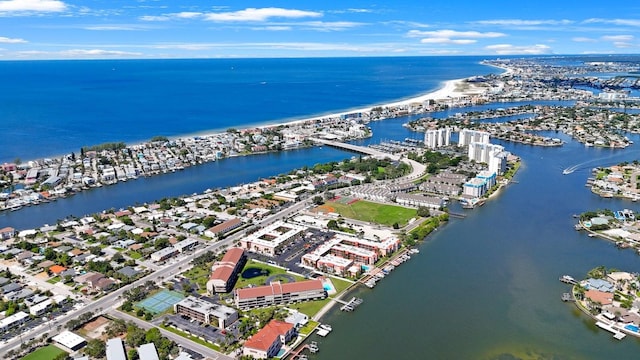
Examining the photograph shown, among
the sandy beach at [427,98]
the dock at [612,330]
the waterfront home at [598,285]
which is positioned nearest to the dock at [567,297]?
the waterfront home at [598,285]

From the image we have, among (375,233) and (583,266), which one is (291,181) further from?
(583,266)

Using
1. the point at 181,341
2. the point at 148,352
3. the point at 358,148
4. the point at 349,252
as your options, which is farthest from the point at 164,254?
the point at 358,148

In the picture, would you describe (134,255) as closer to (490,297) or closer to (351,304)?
(351,304)

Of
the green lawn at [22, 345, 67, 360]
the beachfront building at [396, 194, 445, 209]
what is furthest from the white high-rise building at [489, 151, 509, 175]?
the green lawn at [22, 345, 67, 360]

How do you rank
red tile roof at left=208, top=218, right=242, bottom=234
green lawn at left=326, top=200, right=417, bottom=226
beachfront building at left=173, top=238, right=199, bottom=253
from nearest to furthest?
beachfront building at left=173, top=238, right=199, bottom=253 → red tile roof at left=208, top=218, right=242, bottom=234 → green lawn at left=326, top=200, right=417, bottom=226

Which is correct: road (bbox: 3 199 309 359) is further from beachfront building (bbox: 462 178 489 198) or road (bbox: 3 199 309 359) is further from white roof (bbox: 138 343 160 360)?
beachfront building (bbox: 462 178 489 198)

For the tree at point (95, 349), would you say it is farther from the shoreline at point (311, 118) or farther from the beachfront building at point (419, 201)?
the shoreline at point (311, 118)

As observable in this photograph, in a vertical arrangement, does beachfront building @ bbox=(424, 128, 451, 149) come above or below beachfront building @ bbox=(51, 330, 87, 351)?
above

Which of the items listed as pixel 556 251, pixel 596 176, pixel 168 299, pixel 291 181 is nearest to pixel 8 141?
pixel 291 181
